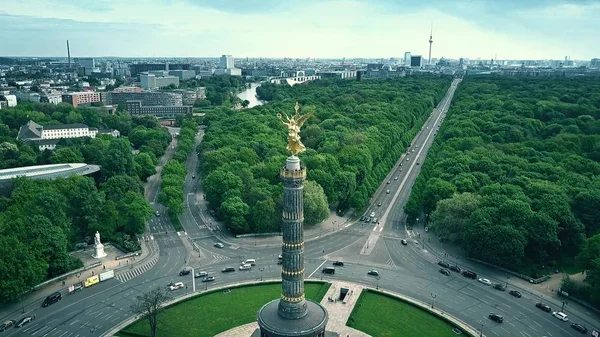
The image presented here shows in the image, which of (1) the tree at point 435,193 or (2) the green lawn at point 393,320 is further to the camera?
(1) the tree at point 435,193

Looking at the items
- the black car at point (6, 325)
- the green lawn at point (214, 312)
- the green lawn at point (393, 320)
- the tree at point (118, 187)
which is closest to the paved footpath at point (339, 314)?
the green lawn at point (393, 320)

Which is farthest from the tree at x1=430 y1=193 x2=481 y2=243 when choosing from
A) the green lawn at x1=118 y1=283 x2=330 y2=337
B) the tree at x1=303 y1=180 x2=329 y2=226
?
the green lawn at x1=118 y1=283 x2=330 y2=337

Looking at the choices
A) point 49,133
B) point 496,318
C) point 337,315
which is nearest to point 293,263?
point 337,315

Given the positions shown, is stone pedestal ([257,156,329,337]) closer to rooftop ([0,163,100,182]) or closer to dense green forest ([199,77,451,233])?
dense green forest ([199,77,451,233])

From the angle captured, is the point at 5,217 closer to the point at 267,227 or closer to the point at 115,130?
the point at 267,227

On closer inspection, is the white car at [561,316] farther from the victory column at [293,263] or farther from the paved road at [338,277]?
the victory column at [293,263]

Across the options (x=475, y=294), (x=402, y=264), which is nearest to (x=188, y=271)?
(x=402, y=264)
